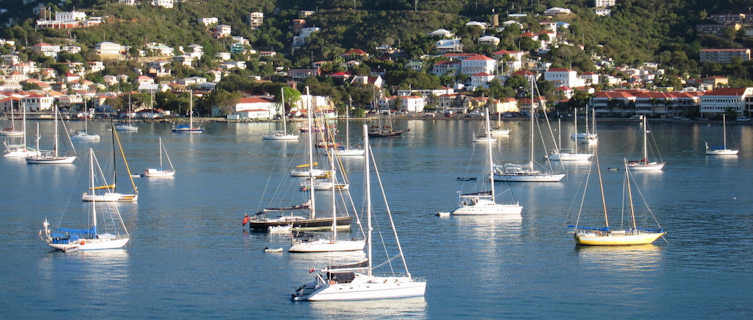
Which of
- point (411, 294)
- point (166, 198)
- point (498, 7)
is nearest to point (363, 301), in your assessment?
point (411, 294)

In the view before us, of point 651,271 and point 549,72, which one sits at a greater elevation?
point 549,72

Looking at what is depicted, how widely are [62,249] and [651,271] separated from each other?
12217 mm

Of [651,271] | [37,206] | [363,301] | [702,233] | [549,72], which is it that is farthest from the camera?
[549,72]

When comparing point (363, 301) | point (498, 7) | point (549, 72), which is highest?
point (498, 7)

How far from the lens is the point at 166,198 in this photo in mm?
33500

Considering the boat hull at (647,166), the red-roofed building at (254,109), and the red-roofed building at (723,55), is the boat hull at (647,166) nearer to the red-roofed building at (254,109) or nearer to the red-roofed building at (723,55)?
the red-roofed building at (254,109)

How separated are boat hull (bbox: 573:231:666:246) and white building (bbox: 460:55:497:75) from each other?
70199mm

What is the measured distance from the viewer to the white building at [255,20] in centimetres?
12556

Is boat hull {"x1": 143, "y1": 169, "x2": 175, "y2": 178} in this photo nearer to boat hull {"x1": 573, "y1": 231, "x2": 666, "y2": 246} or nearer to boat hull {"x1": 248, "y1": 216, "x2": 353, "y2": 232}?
boat hull {"x1": 248, "y1": 216, "x2": 353, "y2": 232}

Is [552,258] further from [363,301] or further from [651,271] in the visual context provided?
[363,301]

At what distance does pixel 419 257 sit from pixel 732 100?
5634 centimetres

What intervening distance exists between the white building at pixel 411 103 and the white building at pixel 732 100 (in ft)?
74.1

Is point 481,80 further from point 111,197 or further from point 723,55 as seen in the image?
point 111,197

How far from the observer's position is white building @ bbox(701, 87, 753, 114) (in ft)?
244
